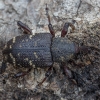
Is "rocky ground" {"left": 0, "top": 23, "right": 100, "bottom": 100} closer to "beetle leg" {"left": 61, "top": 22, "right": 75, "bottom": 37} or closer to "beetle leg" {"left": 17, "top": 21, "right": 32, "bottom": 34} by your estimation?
"beetle leg" {"left": 61, "top": 22, "right": 75, "bottom": 37}

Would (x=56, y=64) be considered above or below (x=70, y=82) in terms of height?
above

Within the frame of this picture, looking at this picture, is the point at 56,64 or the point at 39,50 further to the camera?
the point at 56,64

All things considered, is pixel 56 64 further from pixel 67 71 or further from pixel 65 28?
pixel 65 28

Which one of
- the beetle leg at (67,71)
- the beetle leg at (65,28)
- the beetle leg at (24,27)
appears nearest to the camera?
the beetle leg at (67,71)

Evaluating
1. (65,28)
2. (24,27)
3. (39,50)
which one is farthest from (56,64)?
(24,27)

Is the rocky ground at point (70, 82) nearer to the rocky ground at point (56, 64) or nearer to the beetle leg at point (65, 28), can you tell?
the rocky ground at point (56, 64)

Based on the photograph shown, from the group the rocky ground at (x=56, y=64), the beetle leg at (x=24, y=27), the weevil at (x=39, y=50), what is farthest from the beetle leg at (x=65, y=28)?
the beetle leg at (x=24, y=27)

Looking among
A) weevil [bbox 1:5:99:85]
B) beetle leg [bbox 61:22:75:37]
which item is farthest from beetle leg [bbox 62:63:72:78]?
beetle leg [bbox 61:22:75:37]
